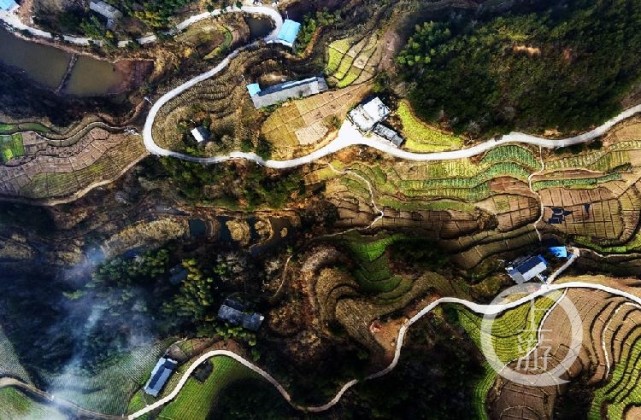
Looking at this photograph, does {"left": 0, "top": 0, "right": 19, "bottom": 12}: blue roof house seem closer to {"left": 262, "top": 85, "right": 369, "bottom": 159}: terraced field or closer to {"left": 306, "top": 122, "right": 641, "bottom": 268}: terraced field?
{"left": 262, "top": 85, "right": 369, "bottom": 159}: terraced field

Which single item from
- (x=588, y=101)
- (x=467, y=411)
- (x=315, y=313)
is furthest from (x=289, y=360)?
(x=588, y=101)

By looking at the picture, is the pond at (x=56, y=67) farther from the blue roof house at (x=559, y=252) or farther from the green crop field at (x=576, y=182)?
the blue roof house at (x=559, y=252)

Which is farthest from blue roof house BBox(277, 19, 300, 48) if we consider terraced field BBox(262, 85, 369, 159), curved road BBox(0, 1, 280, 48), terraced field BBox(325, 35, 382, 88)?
terraced field BBox(262, 85, 369, 159)

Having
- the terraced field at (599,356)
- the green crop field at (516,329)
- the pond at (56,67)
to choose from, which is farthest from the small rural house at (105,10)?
the terraced field at (599,356)

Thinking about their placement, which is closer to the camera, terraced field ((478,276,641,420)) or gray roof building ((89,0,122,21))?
terraced field ((478,276,641,420))

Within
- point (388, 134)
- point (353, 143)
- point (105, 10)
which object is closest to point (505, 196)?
point (388, 134)

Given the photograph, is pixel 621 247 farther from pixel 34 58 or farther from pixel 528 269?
pixel 34 58

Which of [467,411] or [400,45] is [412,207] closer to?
[400,45]
